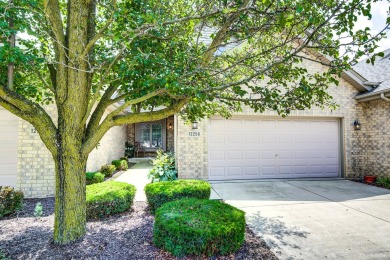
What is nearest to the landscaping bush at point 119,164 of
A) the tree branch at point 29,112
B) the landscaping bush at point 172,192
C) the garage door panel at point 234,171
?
the garage door panel at point 234,171

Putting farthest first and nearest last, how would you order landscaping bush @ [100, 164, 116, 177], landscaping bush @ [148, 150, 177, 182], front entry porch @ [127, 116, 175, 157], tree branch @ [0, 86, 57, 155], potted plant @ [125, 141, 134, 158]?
front entry porch @ [127, 116, 175, 157]
potted plant @ [125, 141, 134, 158]
landscaping bush @ [100, 164, 116, 177]
landscaping bush @ [148, 150, 177, 182]
tree branch @ [0, 86, 57, 155]

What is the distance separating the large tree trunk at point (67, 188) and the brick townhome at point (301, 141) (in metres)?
4.98

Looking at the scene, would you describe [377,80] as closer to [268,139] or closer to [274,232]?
[268,139]

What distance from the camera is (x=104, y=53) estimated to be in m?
3.91

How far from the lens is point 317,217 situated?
486 cm

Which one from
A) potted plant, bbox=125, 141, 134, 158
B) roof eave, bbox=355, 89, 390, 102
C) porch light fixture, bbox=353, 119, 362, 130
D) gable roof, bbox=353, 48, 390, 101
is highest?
gable roof, bbox=353, 48, 390, 101

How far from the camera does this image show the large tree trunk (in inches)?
128

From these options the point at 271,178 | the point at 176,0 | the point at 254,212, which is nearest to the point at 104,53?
the point at 176,0

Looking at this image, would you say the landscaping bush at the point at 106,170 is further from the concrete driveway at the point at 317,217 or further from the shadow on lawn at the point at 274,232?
the shadow on lawn at the point at 274,232

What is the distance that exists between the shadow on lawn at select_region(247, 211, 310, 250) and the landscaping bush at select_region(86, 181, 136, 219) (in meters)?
2.60

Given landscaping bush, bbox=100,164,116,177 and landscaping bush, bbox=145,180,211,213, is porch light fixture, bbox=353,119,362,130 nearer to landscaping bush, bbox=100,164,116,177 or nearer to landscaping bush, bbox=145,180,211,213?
landscaping bush, bbox=145,180,211,213

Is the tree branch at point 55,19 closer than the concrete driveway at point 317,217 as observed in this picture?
Yes

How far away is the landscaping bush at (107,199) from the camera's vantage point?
14.4 ft

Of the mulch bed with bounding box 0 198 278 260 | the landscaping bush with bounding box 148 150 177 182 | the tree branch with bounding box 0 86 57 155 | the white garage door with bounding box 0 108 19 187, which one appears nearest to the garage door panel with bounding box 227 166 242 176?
the landscaping bush with bounding box 148 150 177 182
